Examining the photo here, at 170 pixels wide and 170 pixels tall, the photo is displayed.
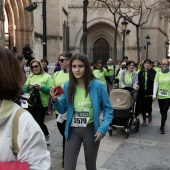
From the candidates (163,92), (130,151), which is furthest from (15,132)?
(163,92)

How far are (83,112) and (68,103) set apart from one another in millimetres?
217

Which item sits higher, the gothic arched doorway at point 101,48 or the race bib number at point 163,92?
the gothic arched doorway at point 101,48

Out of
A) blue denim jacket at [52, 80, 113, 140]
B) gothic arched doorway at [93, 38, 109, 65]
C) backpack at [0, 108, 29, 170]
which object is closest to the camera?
backpack at [0, 108, 29, 170]

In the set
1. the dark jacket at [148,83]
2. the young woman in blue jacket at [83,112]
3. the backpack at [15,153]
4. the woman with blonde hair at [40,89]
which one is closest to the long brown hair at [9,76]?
the backpack at [15,153]

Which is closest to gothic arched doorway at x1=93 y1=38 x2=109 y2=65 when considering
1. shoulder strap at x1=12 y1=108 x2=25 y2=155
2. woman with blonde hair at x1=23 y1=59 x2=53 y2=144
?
woman with blonde hair at x1=23 y1=59 x2=53 y2=144

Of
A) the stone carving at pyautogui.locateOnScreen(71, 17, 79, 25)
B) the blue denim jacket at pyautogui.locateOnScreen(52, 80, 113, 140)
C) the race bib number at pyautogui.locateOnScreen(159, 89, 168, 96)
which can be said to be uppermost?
the stone carving at pyautogui.locateOnScreen(71, 17, 79, 25)

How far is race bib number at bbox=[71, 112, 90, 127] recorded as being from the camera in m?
3.49

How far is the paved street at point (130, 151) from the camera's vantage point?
516 cm

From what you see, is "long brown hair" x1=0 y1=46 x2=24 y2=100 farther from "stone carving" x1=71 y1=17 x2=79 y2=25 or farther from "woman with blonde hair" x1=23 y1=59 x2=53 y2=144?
"stone carving" x1=71 y1=17 x2=79 y2=25

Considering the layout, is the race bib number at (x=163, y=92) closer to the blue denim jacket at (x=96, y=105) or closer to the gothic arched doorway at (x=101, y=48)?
the blue denim jacket at (x=96, y=105)

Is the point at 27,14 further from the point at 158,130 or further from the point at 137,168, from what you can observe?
the point at 137,168

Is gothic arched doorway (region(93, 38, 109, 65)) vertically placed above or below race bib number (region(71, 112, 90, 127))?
above

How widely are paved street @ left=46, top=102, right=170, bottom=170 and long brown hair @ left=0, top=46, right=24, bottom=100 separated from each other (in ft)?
11.7

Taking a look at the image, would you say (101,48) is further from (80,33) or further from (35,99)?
(35,99)
